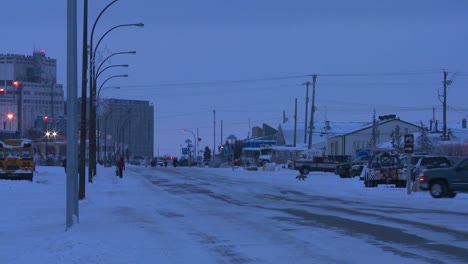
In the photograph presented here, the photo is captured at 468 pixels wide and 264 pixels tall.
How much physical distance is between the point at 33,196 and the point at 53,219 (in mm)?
9199

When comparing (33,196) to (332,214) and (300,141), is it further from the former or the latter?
(300,141)

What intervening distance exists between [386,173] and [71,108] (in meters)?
25.4

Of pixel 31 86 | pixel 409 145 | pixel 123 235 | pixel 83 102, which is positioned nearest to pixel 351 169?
pixel 409 145

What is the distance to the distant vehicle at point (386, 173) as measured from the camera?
36625mm

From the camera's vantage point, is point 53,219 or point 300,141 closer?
point 53,219

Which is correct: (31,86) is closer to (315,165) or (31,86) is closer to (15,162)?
(315,165)

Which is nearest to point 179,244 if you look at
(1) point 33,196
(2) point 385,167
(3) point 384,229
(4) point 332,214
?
(3) point 384,229

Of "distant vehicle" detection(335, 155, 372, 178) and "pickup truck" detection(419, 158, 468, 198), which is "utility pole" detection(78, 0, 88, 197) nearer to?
"pickup truck" detection(419, 158, 468, 198)

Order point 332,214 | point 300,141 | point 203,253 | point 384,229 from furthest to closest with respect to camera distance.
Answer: point 300,141 → point 332,214 → point 384,229 → point 203,253

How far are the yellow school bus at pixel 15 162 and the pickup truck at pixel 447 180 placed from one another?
899 inches

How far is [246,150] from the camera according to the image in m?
126

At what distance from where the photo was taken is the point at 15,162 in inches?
1503

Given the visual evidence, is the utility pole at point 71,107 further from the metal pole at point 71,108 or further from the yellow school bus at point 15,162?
the yellow school bus at point 15,162

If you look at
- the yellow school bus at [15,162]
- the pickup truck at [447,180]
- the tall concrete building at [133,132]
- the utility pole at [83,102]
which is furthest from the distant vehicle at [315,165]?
the tall concrete building at [133,132]
